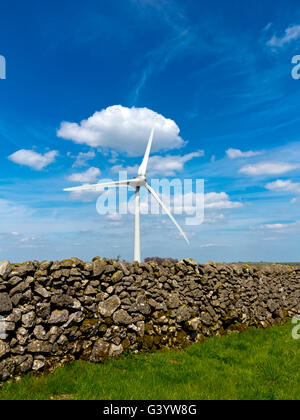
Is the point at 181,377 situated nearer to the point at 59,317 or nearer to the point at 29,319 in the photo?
the point at 59,317

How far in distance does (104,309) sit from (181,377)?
2829 mm

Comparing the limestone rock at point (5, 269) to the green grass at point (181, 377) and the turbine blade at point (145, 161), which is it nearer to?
the green grass at point (181, 377)

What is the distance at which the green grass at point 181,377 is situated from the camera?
6.73 m

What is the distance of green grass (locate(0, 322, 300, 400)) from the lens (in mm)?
6730

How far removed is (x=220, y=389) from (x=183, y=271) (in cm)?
475

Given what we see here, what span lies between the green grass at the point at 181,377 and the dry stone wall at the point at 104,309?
47 centimetres

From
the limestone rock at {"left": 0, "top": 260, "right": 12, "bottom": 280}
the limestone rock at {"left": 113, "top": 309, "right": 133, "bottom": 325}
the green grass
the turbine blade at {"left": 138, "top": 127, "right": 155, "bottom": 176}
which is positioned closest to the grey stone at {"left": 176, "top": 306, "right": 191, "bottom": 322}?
the green grass
